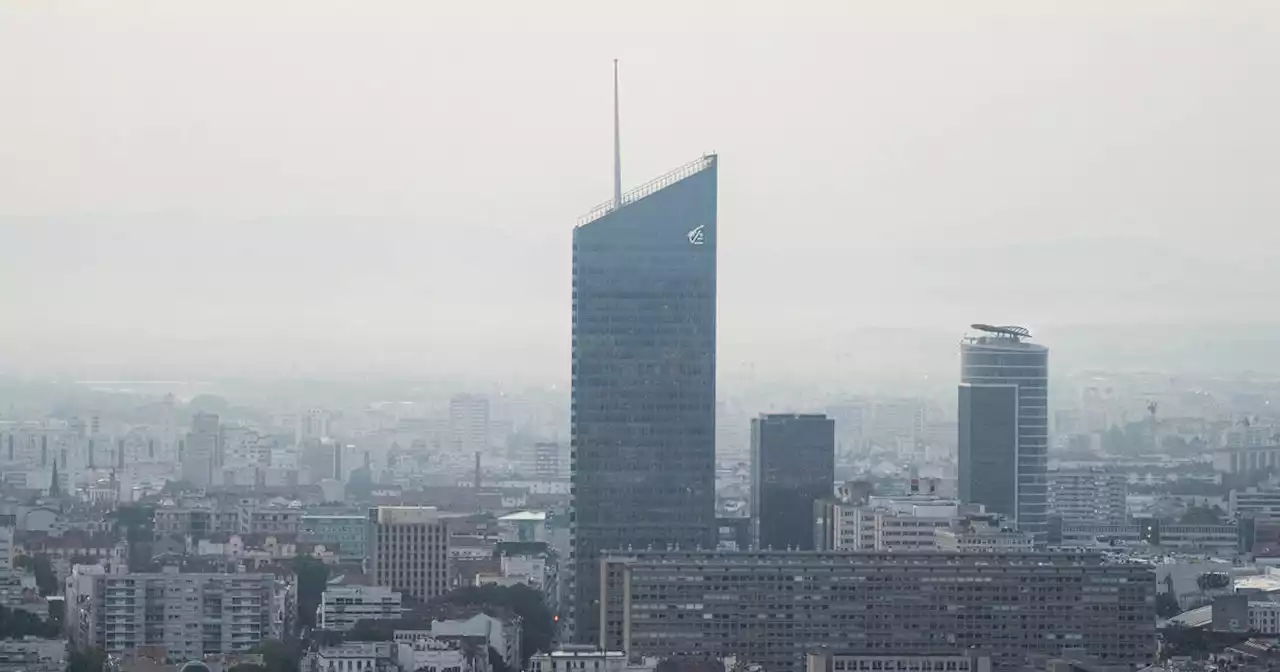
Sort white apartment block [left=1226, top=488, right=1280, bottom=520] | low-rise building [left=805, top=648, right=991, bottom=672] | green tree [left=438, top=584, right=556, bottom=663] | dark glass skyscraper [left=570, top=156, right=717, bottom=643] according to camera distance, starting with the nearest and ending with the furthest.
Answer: low-rise building [left=805, top=648, right=991, bottom=672]
green tree [left=438, top=584, right=556, bottom=663]
dark glass skyscraper [left=570, top=156, right=717, bottom=643]
white apartment block [left=1226, top=488, right=1280, bottom=520]

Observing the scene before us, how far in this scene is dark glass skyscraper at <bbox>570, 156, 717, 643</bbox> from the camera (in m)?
27.7

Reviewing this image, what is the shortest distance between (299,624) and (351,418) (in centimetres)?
976

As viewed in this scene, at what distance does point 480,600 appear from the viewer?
26.7m

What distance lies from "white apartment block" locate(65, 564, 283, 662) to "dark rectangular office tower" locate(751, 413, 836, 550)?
27.7 feet

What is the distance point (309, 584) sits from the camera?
28438mm

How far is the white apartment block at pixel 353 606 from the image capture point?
25427 mm

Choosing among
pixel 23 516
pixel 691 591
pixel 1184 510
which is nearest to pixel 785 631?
pixel 691 591

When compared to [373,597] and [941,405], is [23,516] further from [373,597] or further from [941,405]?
[941,405]

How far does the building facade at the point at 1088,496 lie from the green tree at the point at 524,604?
40.0 ft

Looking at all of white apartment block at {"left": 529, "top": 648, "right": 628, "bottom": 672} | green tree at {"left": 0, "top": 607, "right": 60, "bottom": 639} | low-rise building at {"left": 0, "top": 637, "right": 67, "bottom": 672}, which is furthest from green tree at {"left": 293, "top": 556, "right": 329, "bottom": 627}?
white apartment block at {"left": 529, "top": 648, "right": 628, "bottom": 672}

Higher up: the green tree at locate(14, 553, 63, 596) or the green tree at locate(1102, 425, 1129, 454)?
the green tree at locate(1102, 425, 1129, 454)

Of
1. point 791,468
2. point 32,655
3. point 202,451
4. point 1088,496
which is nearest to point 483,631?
point 32,655

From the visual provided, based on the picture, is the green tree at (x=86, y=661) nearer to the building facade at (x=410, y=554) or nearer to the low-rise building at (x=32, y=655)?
the low-rise building at (x=32, y=655)

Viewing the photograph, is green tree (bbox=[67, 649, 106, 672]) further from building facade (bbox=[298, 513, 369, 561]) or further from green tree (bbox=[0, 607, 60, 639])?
building facade (bbox=[298, 513, 369, 561])
